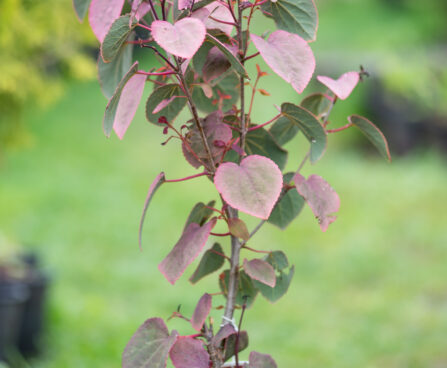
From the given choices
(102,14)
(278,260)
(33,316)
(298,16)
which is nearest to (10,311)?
(33,316)

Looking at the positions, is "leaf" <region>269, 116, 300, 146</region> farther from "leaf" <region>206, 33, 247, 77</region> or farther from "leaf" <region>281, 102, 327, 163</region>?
"leaf" <region>206, 33, 247, 77</region>

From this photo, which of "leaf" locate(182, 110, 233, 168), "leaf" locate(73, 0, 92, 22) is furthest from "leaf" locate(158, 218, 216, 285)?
"leaf" locate(73, 0, 92, 22)

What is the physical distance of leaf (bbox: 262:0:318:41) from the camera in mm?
997

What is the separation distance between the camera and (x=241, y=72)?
2.97 feet

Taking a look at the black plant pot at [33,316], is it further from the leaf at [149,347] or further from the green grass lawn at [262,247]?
the leaf at [149,347]

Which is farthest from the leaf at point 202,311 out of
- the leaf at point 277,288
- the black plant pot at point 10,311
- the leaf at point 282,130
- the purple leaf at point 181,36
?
the black plant pot at point 10,311

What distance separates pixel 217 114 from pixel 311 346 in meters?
1.97

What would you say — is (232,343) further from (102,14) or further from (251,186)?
(102,14)

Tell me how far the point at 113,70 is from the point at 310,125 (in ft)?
1.10

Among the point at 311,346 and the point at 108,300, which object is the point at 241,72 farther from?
the point at 108,300

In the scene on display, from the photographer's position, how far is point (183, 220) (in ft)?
14.4

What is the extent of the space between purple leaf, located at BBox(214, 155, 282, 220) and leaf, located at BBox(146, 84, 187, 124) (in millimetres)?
181

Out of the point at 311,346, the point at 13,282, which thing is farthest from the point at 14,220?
the point at 311,346

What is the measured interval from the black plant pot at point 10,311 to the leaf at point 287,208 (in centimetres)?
166
